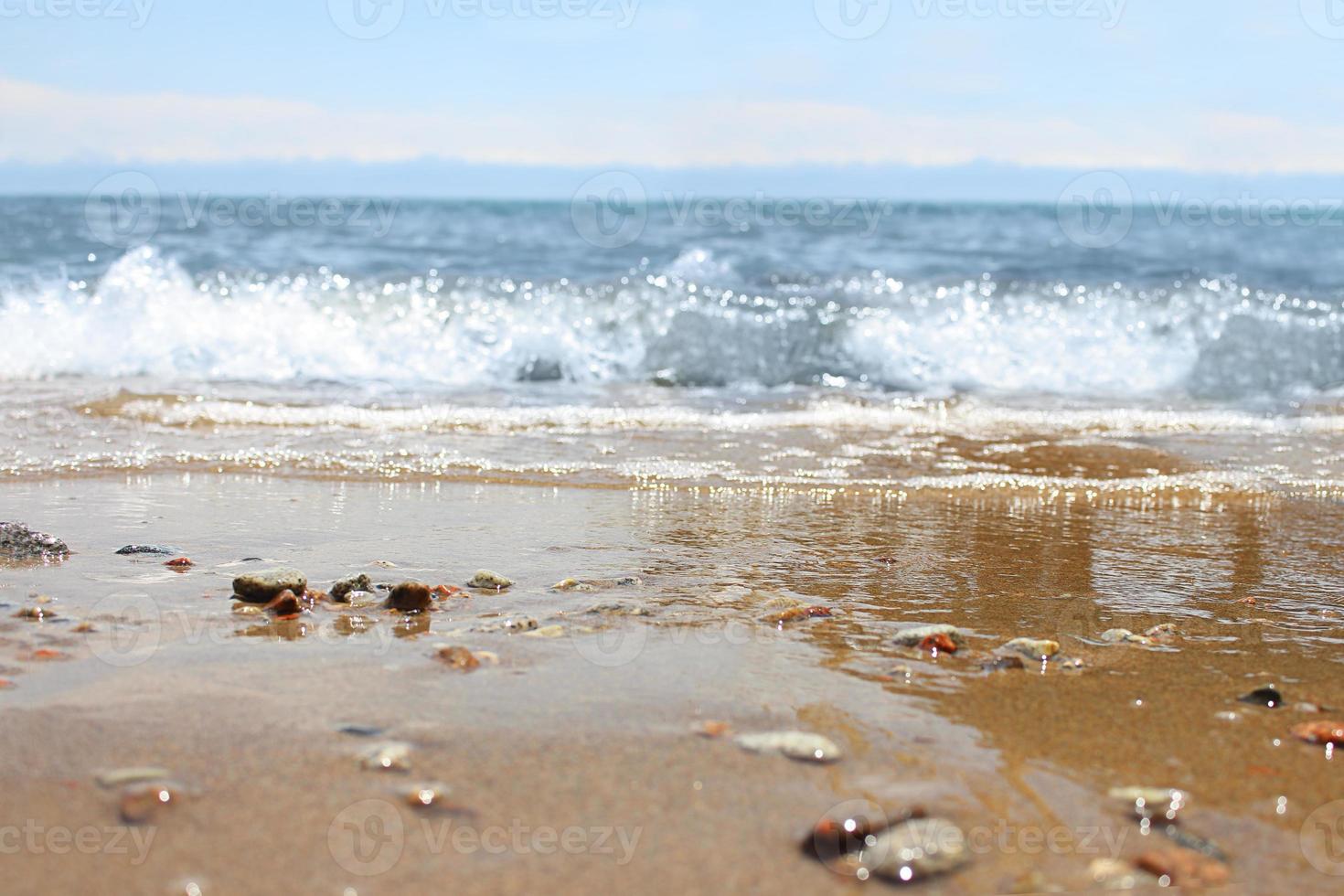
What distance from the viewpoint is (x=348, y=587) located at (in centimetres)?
299

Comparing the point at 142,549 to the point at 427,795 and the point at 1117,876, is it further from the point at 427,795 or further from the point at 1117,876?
the point at 1117,876

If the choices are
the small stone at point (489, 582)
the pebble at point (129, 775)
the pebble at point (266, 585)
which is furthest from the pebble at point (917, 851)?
the pebble at point (266, 585)

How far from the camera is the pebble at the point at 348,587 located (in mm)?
2959

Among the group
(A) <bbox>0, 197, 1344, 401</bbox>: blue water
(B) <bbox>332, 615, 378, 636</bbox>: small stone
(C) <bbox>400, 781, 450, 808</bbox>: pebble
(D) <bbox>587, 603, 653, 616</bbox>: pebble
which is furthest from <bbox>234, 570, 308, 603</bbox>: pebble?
(A) <bbox>0, 197, 1344, 401</bbox>: blue water

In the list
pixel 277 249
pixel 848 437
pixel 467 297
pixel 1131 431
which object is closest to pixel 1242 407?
pixel 1131 431

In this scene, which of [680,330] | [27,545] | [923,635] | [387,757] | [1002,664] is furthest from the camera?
[680,330]

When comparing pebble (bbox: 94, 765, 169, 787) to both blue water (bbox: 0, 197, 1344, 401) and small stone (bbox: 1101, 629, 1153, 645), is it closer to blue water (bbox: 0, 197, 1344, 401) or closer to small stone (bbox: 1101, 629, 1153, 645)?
small stone (bbox: 1101, 629, 1153, 645)

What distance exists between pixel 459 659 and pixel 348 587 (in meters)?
0.61

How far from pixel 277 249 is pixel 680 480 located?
1310 cm

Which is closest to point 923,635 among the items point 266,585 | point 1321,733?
point 1321,733

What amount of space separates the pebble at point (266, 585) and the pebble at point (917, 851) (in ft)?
5.47

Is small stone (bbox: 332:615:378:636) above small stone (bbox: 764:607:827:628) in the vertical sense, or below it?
below

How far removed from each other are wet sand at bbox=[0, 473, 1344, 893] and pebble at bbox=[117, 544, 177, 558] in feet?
0.18

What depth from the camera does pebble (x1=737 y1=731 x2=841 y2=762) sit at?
2.07 m
